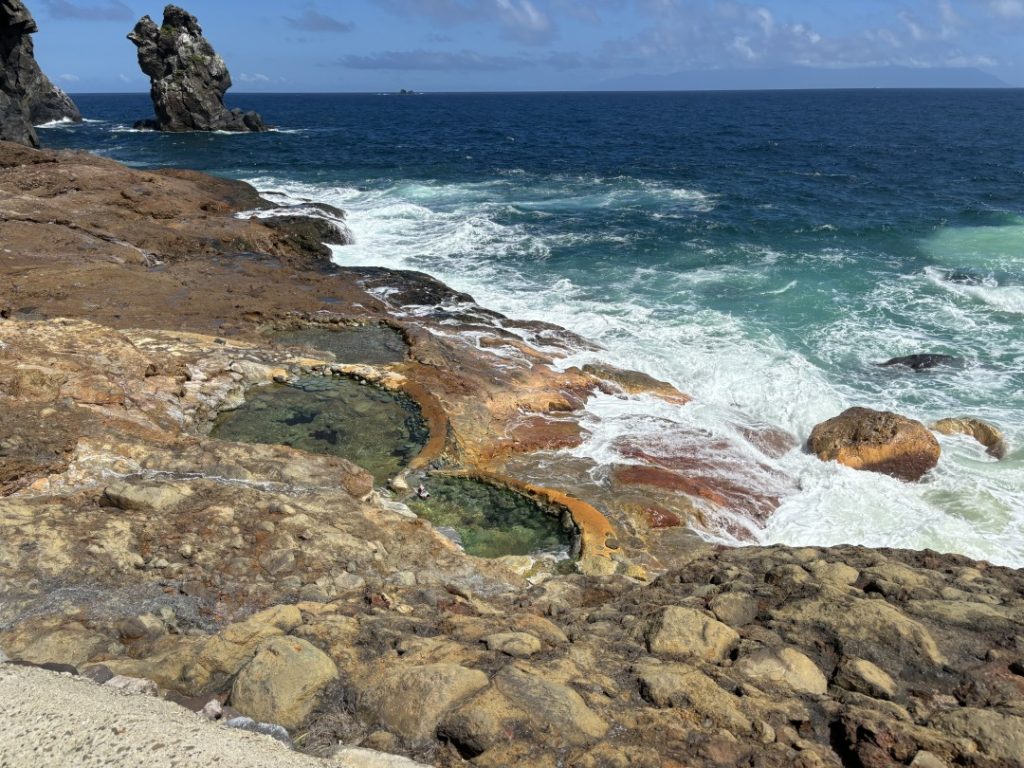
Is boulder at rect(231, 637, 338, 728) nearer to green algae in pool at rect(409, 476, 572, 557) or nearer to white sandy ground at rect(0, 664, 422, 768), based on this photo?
white sandy ground at rect(0, 664, 422, 768)

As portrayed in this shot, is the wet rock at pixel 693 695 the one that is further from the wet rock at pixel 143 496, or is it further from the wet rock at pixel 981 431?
the wet rock at pixel 981 431

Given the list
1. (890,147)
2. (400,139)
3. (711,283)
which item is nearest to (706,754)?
(711,283)

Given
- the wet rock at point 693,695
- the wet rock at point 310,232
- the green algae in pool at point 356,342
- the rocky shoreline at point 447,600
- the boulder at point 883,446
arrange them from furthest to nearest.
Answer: the wet rock at point 310,232
the green algae in pool at point 356,342
the boulder at point 883,446
the wet rock at point 693,695
the rocky shoreline at point 447,600

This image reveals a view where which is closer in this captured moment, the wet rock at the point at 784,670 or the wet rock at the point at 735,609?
the wet rock at the point at 784,670

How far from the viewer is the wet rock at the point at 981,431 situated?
12789mm

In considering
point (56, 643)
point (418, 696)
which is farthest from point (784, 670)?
point (56, 643)

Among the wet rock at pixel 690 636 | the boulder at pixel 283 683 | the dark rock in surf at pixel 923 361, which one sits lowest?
the dark rock in surf at pixel 923 361

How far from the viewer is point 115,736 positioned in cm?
319

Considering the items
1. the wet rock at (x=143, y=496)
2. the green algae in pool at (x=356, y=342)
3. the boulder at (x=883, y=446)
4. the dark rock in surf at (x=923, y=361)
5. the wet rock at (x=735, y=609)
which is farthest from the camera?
the dark rock in surf at (x=923, y=361)

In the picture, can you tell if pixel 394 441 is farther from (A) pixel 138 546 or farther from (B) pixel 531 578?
(A) pixel 138 546

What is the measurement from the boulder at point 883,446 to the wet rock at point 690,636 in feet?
26.0

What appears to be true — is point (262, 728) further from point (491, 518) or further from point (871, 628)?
point (491, 518)

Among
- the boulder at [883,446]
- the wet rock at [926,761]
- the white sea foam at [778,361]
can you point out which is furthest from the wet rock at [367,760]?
the boulder at [883,446]

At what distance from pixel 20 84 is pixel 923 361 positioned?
6319cm
